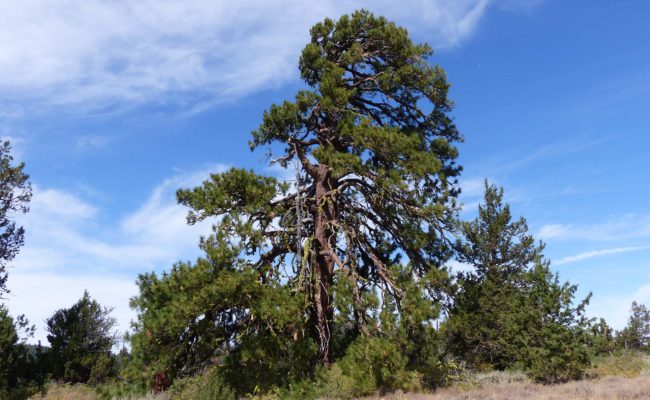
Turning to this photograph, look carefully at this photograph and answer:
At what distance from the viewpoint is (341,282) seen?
11711 millimetres

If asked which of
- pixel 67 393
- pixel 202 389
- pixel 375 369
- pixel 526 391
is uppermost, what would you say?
pixel 375 369

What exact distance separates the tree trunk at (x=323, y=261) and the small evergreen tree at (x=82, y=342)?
15461 mm

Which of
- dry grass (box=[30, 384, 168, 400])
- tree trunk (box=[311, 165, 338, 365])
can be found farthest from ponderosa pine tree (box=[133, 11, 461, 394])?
dry grass (box=[30, 384, 168, 400])

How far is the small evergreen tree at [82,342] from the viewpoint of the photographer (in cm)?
2338

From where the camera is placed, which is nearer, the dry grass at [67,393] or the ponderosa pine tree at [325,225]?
the ponderosa pine tree at [325,225]

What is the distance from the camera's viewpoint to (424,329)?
11.5m

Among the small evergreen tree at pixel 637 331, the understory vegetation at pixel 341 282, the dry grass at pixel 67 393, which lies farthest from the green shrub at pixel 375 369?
the small evergreen tree at pixel 637 331

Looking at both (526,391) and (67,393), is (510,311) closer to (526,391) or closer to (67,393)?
(526,391)

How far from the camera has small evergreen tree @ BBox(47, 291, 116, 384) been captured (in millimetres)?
23375

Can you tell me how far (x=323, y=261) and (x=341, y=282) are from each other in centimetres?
257

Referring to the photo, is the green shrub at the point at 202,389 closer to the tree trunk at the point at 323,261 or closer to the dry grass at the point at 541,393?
the tree trunk at the point at 323,261

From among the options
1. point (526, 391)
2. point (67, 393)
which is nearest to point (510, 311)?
point (526, 391)

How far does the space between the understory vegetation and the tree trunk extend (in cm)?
4

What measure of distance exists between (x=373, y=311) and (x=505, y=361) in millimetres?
10946
